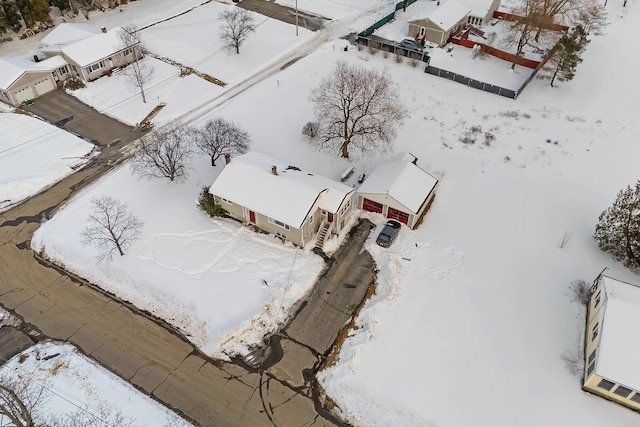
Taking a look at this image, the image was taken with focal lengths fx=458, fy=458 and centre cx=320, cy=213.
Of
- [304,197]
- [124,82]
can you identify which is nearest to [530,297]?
[304,197]

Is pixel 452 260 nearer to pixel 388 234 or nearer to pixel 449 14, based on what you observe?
pixel 388 234

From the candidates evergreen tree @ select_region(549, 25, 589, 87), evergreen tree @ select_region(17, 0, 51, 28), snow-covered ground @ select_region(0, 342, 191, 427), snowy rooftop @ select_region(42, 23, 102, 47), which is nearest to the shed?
evergreen tree @ select_region(549, 25, 589, 87)

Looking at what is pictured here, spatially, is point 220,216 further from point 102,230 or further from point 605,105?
point 605,105

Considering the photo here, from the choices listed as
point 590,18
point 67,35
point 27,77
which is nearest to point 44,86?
point 27,77

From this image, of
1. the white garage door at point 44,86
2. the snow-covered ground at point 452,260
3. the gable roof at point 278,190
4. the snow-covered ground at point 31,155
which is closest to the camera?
the snow-covered ground at point 452,260

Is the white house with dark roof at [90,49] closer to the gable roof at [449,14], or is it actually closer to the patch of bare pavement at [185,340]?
the patch of bare pavement at [185,340]

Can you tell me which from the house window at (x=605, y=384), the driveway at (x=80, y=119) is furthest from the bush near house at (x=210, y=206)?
the house window at (x=605, y=384)

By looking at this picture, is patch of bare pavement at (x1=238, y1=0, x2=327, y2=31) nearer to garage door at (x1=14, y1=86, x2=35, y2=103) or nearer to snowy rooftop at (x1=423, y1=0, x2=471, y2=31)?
snowy rooftop at (x1=423, y1=0, x2=471, y2=31)

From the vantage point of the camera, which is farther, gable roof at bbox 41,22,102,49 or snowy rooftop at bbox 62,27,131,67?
gable roof at bbox 41,22,102,49
